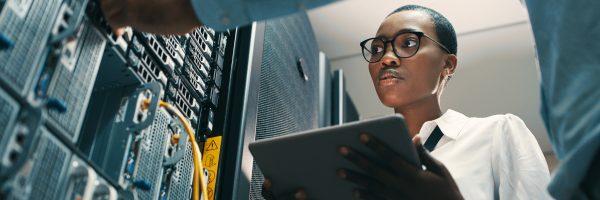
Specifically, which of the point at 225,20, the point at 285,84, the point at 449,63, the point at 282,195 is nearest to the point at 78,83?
the point at 225,20

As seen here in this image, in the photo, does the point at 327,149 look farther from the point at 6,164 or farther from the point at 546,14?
the point at 6,164

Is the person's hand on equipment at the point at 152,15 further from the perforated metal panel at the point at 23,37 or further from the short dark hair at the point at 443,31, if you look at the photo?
the short dark hair at the point at 443,31

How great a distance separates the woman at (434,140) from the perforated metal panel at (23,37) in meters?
0.45

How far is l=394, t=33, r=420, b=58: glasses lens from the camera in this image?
1500 millimetres

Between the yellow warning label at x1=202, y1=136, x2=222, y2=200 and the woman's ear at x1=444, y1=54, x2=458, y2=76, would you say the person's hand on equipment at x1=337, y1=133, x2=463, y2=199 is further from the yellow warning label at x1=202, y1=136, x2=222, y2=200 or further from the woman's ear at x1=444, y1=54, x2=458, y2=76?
the woman's ear at x1=444, y1=54, x2=458, y2=76

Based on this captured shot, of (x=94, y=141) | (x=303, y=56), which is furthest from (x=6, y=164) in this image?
(x=303, y=56)

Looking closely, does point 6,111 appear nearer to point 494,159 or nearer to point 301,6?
point 301,6

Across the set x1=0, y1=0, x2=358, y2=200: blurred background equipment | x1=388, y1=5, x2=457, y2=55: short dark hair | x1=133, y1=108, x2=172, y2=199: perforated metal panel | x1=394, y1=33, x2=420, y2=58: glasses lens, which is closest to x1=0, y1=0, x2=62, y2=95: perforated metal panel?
x1=0, y1=0, x2=358, y2=200: blurred background equipment

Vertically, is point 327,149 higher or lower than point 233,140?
lower

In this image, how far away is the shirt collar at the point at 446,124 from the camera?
1.39m

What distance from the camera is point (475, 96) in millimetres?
2777

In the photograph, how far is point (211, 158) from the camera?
1.24 meters

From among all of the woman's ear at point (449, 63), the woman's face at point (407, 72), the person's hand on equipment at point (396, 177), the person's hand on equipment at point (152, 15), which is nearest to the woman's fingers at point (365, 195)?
the person's hand on equipment at point (396, 177)

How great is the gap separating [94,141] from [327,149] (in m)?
0.34
